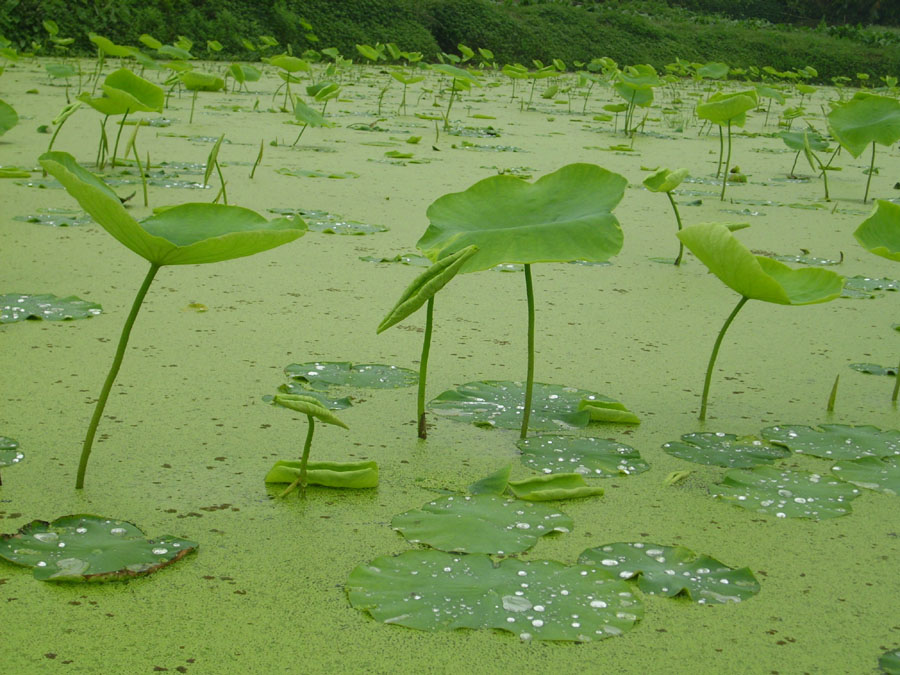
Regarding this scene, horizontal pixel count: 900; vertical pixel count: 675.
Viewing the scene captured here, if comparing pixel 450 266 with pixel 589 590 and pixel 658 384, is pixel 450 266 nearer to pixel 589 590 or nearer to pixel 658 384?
pixel 589 590

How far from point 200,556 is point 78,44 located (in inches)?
271

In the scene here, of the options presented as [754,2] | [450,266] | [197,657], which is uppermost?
[754,2]

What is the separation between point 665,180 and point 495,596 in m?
1.24

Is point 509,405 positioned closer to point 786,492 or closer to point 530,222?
point 530,222

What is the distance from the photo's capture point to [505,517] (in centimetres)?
100

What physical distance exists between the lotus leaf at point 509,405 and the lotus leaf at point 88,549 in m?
Result: 0.47

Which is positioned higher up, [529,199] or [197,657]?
[529,199]

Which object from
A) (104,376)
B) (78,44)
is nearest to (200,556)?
(104,376)

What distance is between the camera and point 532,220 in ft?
4.06

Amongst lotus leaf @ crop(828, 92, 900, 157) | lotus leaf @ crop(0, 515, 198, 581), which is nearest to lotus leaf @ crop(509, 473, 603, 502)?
lotus leaf @ crop(0, 515, 198, 581)

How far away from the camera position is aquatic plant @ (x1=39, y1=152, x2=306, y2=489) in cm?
90

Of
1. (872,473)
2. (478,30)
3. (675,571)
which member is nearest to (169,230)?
(675,571)

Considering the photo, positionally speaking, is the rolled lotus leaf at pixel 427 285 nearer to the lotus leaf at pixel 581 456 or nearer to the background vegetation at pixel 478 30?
the lotus leaf at pixel 581 456

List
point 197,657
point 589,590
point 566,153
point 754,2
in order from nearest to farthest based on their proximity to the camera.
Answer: point 197,657
point 589,590
point 566,153
point 754,2
